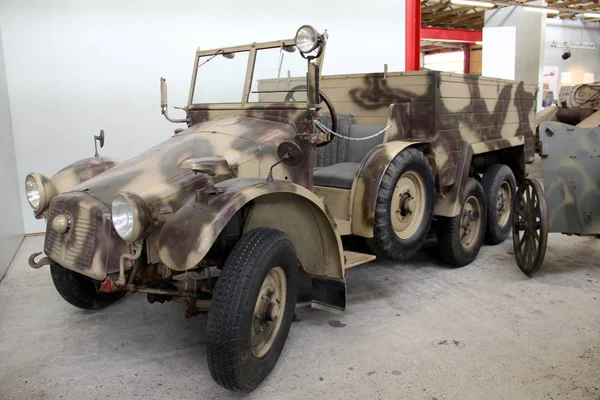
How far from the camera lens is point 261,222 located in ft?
9.92

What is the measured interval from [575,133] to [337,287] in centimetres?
269

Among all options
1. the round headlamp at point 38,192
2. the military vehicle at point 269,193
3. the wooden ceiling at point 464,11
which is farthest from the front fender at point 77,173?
the wooden ceiling at point 464,11

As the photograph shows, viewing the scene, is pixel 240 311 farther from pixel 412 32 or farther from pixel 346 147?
pixel 412 32

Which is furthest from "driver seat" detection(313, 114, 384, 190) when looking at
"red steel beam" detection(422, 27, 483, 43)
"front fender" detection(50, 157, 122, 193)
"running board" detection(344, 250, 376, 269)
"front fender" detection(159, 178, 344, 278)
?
"red steel beam" detection(422, 27, 483, 43)

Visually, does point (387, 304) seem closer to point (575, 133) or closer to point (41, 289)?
point (575, 133)

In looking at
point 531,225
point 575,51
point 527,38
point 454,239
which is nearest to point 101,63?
point 454,239

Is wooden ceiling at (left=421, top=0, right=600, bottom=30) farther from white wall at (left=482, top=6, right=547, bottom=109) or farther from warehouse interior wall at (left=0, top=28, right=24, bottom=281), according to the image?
warehouse interior wall at (left=0, top=28, right=24, bottom=281)

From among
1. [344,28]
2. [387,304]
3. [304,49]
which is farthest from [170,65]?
[387,304]

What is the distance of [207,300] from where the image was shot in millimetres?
2898

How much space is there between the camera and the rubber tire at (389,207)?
12.0ft

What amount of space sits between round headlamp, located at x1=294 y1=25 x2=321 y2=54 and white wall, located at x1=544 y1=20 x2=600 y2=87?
13088 mm

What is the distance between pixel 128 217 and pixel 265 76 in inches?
60.7

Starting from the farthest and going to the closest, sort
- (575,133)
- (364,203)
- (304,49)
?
(575,133)
(364,203)
(304,49)

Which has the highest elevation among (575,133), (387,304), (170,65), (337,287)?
(170,65)
